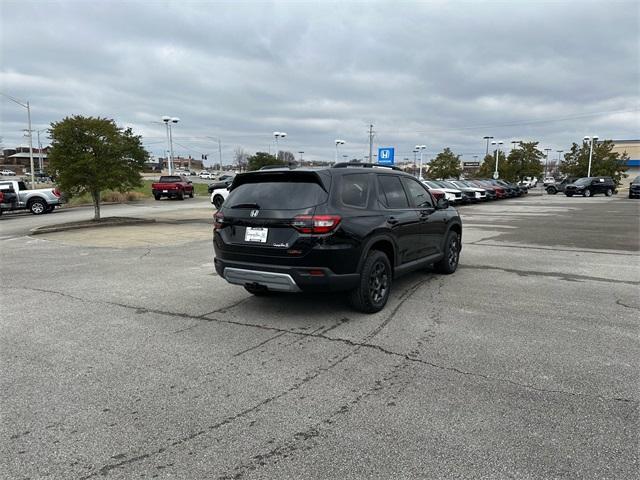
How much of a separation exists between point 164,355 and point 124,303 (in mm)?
2155

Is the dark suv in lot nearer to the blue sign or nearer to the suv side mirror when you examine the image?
the blue sign

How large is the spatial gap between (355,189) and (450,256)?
3.13 metres

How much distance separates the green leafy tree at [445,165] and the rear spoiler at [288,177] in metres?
59.5

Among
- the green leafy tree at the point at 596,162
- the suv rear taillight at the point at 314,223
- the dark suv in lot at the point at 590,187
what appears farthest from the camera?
the green leafy tree at the point at 596,162

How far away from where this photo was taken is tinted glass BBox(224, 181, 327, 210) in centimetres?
503

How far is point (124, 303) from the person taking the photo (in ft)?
20.2

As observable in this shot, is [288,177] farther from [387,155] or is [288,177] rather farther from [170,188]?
[387,155]

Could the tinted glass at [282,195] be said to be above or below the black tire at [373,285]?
above

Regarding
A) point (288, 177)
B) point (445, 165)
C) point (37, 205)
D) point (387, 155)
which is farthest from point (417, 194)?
point (445, 165)

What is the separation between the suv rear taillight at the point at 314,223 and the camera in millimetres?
4859

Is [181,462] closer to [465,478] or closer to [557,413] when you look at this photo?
[465,478]

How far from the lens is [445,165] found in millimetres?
62156

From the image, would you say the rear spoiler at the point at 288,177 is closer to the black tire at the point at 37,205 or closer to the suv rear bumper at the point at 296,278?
the suv rear bumper at the point at 296,278

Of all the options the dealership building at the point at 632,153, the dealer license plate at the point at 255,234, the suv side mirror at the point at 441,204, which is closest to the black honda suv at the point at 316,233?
the dealer license plate at the point at 255,234
